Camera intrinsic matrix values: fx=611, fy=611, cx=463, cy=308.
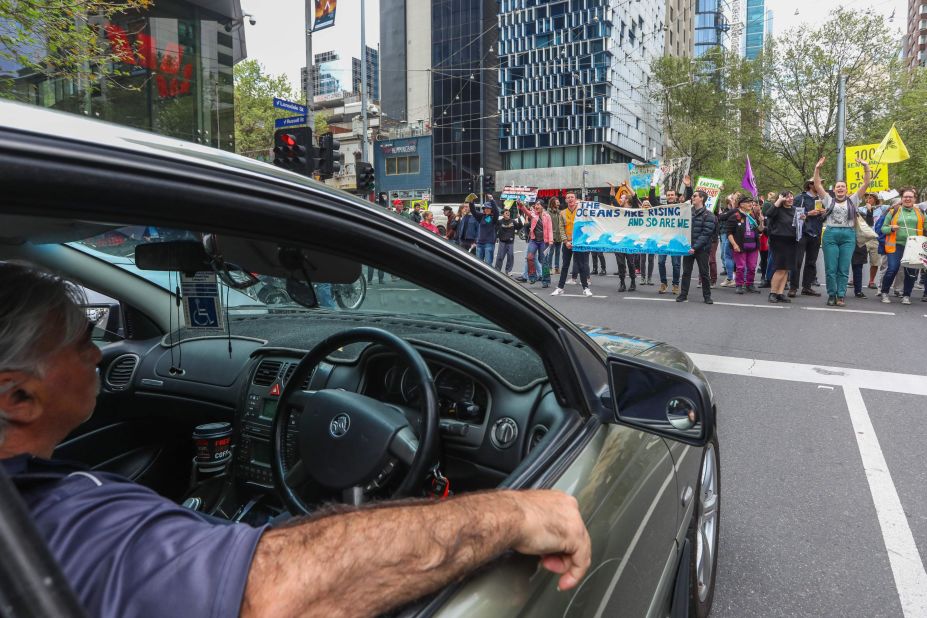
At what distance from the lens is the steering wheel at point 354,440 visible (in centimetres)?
163

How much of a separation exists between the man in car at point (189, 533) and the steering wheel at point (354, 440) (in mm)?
536

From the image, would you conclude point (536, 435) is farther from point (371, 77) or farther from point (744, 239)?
point (371, 77)

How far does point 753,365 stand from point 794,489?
3.16m

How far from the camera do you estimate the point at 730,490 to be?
3.64 metres

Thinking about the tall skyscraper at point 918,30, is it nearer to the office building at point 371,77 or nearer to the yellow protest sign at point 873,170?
the office building at point 371,77

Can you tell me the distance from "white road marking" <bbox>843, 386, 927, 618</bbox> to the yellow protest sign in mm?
12215

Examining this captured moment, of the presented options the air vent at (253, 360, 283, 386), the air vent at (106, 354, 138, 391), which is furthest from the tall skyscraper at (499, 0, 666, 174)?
the air vent at (253, 360, 283, 386)

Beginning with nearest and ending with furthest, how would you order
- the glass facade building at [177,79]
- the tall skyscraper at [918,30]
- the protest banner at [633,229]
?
the protest banner at [633,229] → the glass facade building at [177,79] → the tall skyscraper at [918,30]

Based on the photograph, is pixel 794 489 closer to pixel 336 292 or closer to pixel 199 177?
pixel 336 292

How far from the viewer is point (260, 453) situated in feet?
7.54

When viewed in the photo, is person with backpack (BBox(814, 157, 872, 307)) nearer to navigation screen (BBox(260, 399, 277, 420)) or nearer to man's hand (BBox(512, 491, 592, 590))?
navigation screen (BBox(260, 399, 277, 420))

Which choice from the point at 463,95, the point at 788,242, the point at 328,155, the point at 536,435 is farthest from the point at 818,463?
the point at 463,95

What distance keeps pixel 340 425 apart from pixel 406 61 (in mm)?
76928

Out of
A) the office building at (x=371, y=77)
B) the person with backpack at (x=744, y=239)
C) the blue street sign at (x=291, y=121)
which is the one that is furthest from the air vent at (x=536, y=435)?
the office building at (x=371, y=77)
